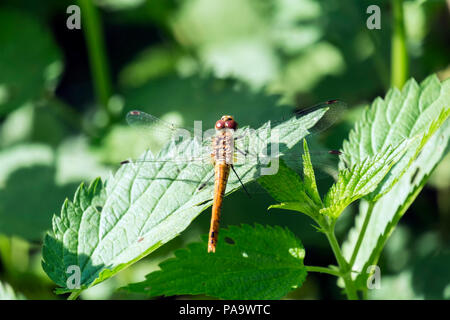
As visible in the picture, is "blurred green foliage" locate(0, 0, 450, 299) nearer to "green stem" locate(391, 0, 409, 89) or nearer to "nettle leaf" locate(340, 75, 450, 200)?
"green stem" locate(391, 0, 409, 89)

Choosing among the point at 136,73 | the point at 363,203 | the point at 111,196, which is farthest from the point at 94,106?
the point at 363,203

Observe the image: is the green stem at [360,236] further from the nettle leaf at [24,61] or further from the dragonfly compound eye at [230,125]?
the nettle leaf at [24,61]

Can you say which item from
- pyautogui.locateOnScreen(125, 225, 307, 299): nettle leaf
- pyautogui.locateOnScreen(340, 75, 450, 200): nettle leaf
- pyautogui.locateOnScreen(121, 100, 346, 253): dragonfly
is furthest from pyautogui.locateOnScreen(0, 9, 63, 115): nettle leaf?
pyautogui.locateOnScreen(340, 75, 450, 200): nettle leaf

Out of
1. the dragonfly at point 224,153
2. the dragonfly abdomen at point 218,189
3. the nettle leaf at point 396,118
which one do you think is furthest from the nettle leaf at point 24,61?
the nettle leaf at point 396,118

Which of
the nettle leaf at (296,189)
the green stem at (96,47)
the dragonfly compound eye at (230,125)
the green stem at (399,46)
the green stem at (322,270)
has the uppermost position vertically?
the green stem at (96,47)

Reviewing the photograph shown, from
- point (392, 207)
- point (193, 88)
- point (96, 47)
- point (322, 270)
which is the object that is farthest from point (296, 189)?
point (96, 47)

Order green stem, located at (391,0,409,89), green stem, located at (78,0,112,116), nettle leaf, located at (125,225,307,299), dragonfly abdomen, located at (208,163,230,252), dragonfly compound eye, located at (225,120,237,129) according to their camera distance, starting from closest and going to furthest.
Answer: nettle leaf, located at (125,225,307,299) < dragonfly abdomen, located at (208,163,230,252) < dragonfly compound eye, located at (225,120,237,129) < green stem, located at (391,0,409,89) < green stem, located at (78,0,112,116)
